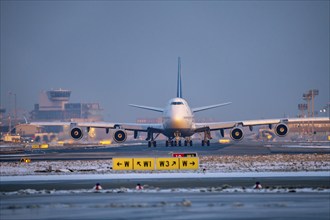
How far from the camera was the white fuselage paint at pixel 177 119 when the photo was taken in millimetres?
90250

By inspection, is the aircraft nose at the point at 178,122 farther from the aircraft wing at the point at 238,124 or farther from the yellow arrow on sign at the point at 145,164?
the yellow arrow on sign at the point at 145,164

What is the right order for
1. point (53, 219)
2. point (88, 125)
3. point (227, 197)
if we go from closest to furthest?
point (53, 219), point (227, 197), point (88, 125)

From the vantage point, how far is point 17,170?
50000 millimetres

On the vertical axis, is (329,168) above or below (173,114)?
below

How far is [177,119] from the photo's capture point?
295 ft

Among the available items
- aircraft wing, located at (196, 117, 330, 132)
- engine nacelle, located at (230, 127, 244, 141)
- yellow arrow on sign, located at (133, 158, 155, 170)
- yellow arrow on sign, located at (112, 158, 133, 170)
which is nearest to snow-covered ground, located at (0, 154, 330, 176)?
yellow arrow on sign, located at (112, 158, 133, 170)

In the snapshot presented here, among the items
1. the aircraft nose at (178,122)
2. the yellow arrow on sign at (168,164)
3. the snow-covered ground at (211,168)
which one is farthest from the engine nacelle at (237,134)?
the yellow arrow on sign at (168,164)

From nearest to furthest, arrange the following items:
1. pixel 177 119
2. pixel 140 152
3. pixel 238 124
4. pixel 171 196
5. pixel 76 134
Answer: pixel 171 196 < pixel 140 152 < pixel 177 119 < pixel 76 134 < pixel 238 124

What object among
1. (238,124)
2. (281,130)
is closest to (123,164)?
(281,130)

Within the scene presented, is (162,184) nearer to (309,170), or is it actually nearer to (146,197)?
(146,197)

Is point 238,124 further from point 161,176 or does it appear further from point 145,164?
point 161,176

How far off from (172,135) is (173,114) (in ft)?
18.0

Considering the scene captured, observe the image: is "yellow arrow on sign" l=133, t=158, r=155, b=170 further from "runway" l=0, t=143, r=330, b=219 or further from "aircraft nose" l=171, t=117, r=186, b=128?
"aircraft nose" l=171, t=117, r=186, b=128


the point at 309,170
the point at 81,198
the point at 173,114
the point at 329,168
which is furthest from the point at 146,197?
the point at 173,114
